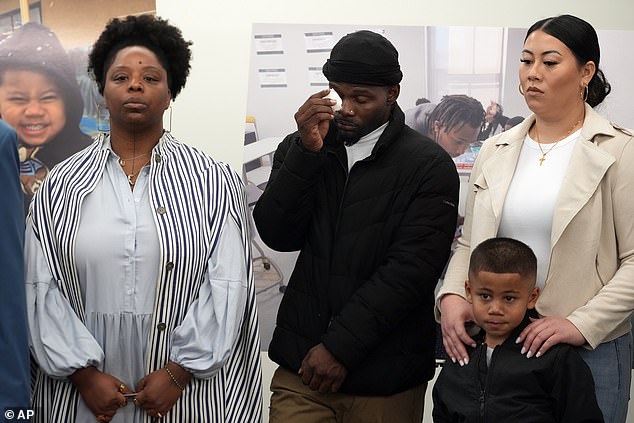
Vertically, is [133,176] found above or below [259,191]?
above

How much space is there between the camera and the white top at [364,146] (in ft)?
9.23

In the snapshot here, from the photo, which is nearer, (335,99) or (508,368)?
(508,368)

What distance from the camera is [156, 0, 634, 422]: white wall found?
13.2 feet

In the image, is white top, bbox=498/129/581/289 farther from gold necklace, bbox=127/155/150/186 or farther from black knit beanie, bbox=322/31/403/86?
gold necklace, bbox=127/155/150/186

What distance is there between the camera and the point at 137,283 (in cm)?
260

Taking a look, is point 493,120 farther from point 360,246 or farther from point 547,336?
point 547,336

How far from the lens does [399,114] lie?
9.34ft

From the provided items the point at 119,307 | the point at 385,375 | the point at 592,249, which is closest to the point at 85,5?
the point at 119,307

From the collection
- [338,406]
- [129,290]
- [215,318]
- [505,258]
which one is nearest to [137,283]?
[129,290]

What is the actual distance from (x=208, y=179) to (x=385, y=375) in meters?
0.76

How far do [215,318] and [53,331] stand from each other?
0.43 m

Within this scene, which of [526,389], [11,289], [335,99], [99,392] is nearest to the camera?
[11,289]

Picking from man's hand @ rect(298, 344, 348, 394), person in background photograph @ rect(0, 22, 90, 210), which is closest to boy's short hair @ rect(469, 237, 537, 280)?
man's hand @ rect(298, 344, 348, 394)

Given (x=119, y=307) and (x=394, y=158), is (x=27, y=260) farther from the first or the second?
(x=394, y=158)
